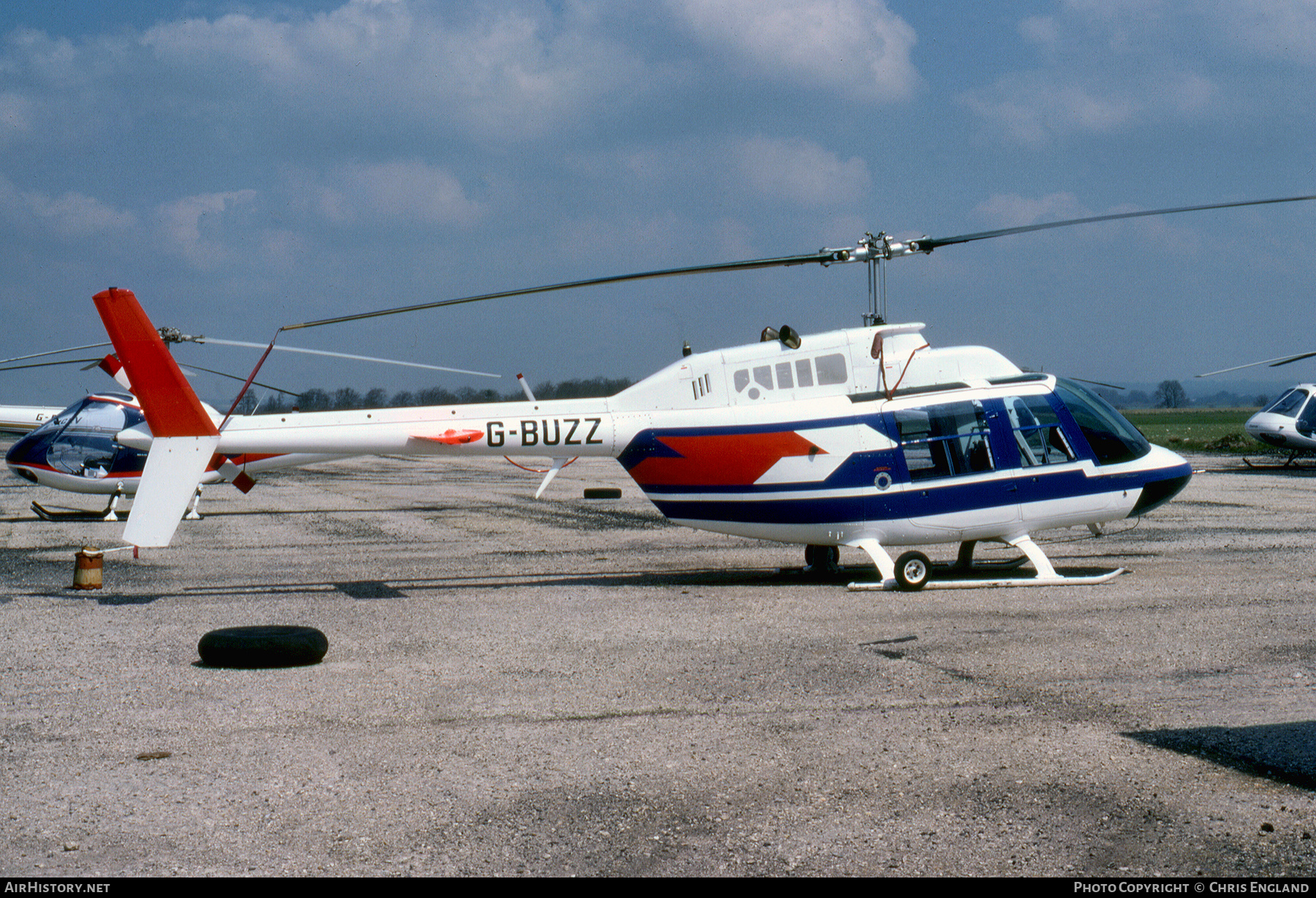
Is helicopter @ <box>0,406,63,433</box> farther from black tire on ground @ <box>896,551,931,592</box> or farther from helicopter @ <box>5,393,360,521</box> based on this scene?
black tire on ground @ <box>896,551,931,592</box>

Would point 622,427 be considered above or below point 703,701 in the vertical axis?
above

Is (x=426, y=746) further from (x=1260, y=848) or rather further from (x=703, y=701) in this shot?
(x=1260, y=848)

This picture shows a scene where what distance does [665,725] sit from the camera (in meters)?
7.15

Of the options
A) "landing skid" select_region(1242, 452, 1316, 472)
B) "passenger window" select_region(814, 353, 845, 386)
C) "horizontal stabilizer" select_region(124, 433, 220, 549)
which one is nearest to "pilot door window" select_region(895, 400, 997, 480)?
"passenger window" select_region(814, 353, 845, 386)

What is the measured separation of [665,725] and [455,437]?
20.5 ft

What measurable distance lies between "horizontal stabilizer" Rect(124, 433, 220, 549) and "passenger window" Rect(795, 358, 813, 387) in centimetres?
668

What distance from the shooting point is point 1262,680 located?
8.05m

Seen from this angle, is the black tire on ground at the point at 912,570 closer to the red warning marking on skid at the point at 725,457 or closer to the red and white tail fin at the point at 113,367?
the red warning marking on skid at the point at 725,457

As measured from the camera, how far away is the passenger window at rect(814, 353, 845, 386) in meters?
12.9

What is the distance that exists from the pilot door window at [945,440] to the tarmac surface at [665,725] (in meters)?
1.46

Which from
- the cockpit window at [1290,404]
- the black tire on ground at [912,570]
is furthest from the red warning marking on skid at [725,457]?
the cockpit window at [1290,404]

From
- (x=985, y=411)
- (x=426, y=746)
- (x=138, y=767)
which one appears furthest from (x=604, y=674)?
(x=985, y=411)

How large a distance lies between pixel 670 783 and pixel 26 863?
10.3 feet

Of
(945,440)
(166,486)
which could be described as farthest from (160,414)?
(945,440)
